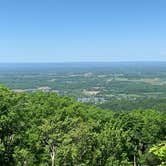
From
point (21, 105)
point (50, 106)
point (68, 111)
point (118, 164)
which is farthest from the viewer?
point (50, 106)

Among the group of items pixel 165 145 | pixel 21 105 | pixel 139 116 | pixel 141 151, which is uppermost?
pixel 165 145

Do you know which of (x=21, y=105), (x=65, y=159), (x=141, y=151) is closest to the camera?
(x=65, y=159)

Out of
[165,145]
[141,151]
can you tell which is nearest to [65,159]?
[165,145]

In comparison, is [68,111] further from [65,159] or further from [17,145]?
[65,159]

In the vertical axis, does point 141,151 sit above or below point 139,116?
below

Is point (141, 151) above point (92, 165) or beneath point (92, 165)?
beneath

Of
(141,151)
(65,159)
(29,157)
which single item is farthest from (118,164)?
(141,151)

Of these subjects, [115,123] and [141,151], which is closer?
[115,123]

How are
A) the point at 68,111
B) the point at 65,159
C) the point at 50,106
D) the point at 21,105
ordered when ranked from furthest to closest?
the point at 50,106, the point at 68,111, the point at 21,105, the point at 65,159

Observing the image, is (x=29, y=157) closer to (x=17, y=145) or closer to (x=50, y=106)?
(x=17, y=145)
